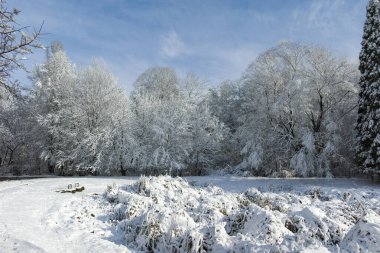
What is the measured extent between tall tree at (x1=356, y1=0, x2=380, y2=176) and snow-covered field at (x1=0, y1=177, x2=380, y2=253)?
23.9ft

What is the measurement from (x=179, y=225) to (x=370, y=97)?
18.4 m

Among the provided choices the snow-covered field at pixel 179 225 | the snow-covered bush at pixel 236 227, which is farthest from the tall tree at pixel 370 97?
the snow-covered bush at pixel 236 227

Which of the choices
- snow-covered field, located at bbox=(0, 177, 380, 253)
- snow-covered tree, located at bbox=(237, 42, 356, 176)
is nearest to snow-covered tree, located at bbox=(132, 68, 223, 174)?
snow-covered tree, located at bbox=(237, 42, 356, 176)

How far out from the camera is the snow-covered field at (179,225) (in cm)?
855

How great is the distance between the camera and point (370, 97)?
77.2 feet

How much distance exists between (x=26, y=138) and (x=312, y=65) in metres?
29.6

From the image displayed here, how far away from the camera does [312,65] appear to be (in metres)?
29.9

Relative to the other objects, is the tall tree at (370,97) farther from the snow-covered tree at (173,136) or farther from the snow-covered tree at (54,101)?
the snow-covered tree at (54,101)

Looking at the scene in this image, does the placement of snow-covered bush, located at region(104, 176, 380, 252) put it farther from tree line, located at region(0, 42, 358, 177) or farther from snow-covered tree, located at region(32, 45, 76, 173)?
snow-covered tree, located at region(32, 45, 76, 173)

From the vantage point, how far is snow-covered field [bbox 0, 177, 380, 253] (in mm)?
8547

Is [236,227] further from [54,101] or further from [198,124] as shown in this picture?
[198,124]

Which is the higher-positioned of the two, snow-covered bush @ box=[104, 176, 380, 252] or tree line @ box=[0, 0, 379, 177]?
tree line @ box=[0, 0, 379, 177]

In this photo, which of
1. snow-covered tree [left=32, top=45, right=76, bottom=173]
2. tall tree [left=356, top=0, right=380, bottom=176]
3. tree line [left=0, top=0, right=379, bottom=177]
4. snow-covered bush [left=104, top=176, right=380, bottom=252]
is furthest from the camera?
snow-covered tree [left=32, top=45, right=76, bottom=173]

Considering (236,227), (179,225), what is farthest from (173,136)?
(179,225)
